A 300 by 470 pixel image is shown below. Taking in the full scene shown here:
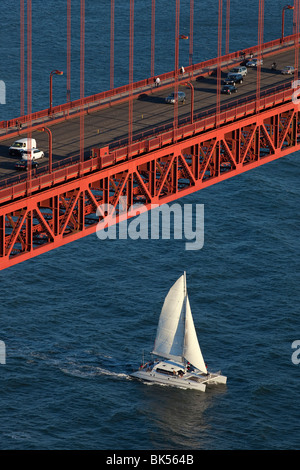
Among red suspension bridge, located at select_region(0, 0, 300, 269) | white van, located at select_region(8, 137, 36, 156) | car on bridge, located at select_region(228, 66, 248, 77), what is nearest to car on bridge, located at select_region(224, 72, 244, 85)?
red suspension bridge, located at select_region(0, 0, 300, 269)

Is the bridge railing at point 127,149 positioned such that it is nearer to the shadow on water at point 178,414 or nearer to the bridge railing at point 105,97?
the bridge railing at point 105,97

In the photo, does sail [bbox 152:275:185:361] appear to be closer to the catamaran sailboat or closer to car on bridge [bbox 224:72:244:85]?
the catamaran sailboat

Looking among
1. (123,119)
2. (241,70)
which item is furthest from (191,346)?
(123,119)

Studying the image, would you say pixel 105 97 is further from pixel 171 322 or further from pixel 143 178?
pixel 171 322

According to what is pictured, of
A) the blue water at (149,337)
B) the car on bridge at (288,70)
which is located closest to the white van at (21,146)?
the blue water at (149,337)

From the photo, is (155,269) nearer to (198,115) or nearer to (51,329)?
Answer: (51,329)

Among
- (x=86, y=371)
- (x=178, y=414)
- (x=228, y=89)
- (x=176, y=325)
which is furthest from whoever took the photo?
(x=176, y=325)

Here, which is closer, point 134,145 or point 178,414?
point 134,145
